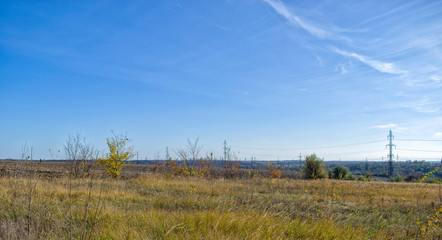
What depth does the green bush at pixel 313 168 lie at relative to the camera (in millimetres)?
24978

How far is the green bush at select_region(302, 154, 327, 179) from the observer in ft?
81.9

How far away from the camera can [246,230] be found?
3736 millimetres

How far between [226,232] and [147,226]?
1135mm

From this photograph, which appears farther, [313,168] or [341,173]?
[341,173]

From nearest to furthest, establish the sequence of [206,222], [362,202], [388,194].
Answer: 1. [206,222]
2. [362,202]
3. [388,194]

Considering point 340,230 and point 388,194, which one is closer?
point 340,230

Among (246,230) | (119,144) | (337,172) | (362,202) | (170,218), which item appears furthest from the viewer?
(337,172)

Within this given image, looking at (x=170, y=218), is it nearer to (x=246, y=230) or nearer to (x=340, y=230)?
(x=246, y=230)

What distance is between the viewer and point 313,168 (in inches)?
995

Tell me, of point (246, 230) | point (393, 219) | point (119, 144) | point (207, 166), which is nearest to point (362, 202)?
point (393, 219)

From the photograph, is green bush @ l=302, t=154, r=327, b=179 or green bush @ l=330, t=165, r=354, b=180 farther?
green bush @ l=330, t=165, r=354, b=180

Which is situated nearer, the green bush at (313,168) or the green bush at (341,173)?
the green bush at (313,168)

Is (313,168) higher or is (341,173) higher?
(313,168)

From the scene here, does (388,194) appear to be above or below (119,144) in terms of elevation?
below
